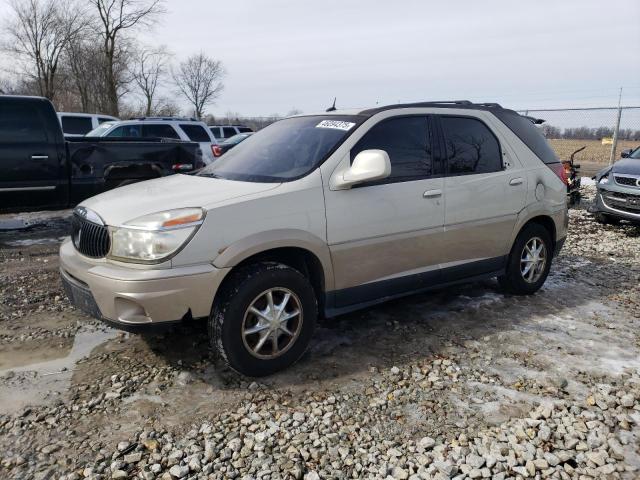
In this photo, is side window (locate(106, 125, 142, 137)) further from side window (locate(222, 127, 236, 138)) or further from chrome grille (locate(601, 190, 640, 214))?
side window (locate(222, 127, 236, 138))

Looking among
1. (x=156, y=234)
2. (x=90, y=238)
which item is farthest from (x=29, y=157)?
(x=156, y=234)

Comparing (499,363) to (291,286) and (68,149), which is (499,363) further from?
(68,149)

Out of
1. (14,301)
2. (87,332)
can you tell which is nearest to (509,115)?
(87,332)

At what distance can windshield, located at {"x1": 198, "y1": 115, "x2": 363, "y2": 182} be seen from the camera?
3.55m

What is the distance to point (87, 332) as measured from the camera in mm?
3986

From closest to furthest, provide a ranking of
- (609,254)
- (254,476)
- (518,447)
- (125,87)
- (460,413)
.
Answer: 1. (254,476)
2. (518,447)
3. (460,413)
4. (609,254)
5. (125,87)

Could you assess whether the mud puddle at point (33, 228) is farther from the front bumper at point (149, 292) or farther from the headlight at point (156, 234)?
the headlight at point (156, 234)

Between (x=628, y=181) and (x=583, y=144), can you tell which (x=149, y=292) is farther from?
(x=583, y=144)

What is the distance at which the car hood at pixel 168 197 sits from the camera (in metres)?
3.07

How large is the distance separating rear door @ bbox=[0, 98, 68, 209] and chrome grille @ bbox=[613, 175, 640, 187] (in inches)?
348

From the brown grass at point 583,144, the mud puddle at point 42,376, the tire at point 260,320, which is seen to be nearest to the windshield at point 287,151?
the tire at point 260,320

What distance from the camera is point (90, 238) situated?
3232 millimetres

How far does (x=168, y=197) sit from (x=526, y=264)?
3476 mm

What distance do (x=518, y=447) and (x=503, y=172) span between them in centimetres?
257
